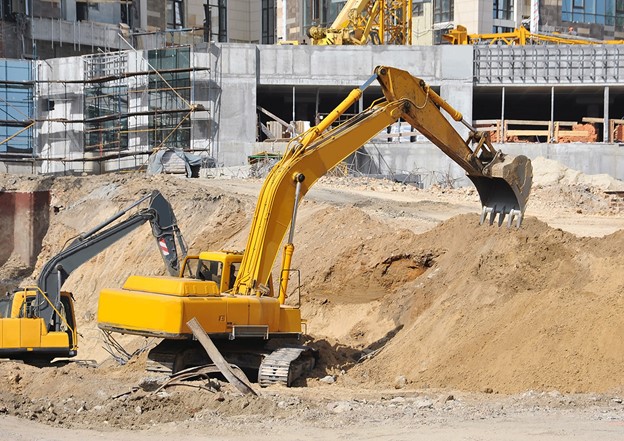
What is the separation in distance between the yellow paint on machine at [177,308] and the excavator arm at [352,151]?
0.43 m

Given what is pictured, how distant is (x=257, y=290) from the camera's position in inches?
754

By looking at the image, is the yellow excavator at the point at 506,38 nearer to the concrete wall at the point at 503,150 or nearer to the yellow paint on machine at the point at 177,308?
the concrete wall at the point at 503,150

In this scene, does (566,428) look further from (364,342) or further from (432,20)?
(432,20)

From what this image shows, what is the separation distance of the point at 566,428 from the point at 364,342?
962 cm

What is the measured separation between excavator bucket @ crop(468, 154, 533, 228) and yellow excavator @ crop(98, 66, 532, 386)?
73.6 inches

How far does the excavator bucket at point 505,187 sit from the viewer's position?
2242 centimetres

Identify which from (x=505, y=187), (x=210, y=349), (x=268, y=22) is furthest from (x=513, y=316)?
(x=268, y=22)

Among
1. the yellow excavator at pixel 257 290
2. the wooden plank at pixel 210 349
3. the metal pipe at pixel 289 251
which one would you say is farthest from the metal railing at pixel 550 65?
the wooden plank at pixel 210 349

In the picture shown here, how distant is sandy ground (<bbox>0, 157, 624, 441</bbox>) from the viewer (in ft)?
47.4

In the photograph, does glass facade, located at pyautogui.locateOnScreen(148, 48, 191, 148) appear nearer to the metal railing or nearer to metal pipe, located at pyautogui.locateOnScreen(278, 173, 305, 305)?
the metal railing

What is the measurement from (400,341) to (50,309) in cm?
617

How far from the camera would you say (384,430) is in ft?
45.0

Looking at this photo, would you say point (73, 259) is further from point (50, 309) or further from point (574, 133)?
point (574, 133)

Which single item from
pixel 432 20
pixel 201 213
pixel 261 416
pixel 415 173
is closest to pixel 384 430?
pixel 261 416
